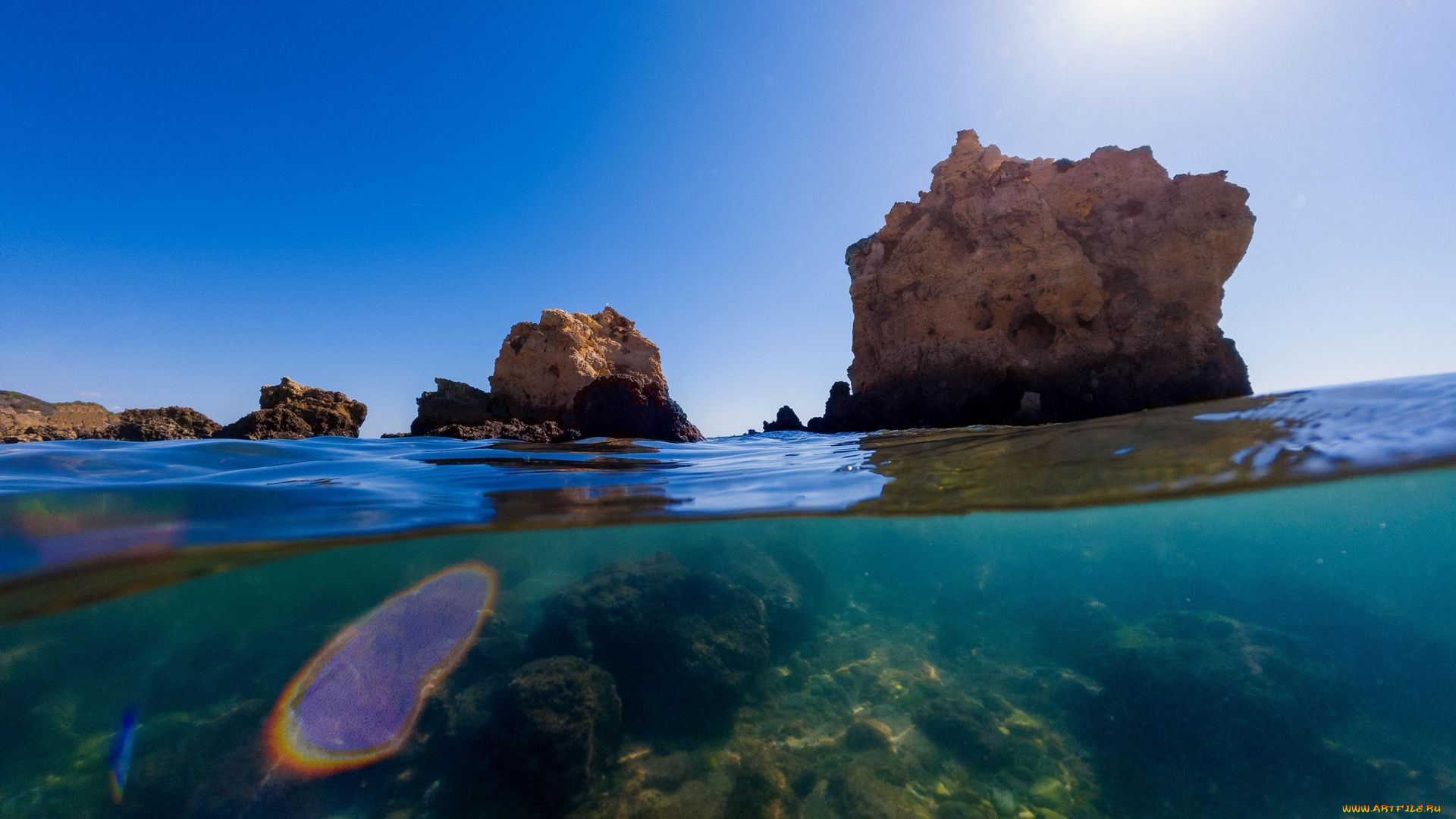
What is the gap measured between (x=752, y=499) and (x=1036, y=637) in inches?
573

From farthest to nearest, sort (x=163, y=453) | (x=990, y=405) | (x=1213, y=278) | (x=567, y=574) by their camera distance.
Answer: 1. (x=567, y=574)
2. (x=990, y=405)
3. (x=1213, y=278)
4. (x=163, y=453)

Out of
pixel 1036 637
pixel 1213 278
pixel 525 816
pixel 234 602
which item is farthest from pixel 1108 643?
pixel 234 602

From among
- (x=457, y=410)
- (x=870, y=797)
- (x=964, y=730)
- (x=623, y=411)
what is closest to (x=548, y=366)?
(x=457, y=410)

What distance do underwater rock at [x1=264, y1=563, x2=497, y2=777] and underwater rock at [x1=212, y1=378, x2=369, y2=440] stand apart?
439cm

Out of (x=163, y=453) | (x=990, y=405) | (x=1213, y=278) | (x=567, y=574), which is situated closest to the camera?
(x=163, y=453)

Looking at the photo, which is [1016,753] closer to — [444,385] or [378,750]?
[378,750]

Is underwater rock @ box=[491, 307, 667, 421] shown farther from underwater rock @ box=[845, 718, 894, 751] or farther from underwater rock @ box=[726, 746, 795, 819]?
underwater rock @ box=[845, 718, 894, 751]

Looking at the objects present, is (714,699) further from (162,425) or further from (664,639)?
(162,425)

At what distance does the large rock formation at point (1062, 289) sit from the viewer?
14.5m

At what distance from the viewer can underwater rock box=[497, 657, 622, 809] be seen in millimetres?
7012

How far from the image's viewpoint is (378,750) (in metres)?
8.31

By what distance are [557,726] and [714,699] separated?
312 centimetres

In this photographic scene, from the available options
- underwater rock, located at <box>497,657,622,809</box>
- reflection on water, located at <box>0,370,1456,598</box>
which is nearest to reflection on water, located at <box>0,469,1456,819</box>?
underwater rock, located at <box>497,657,622,809</box>

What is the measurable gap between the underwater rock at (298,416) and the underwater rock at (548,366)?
4391 millimetres
